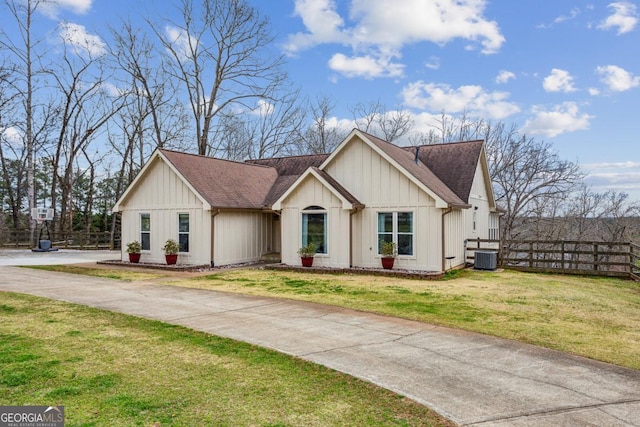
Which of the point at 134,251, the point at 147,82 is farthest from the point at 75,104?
the point at 134,251

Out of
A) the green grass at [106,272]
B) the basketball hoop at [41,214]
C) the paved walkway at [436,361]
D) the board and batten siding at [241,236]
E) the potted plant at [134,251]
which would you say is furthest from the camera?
the basketball hoop at [41,214]

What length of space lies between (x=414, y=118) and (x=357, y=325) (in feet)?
102

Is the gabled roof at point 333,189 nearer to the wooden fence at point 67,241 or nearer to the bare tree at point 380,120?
the wooden fence at point 67,241

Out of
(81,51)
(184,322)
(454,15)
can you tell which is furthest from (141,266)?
(81,51)

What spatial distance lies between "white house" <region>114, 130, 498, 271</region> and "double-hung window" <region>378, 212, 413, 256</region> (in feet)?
0.12

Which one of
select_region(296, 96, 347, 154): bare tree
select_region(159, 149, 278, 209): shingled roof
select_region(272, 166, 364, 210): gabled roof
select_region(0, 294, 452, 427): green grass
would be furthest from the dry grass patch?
select_region(296, 96, 347, 154): bare tree

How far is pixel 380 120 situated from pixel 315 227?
74.6ft

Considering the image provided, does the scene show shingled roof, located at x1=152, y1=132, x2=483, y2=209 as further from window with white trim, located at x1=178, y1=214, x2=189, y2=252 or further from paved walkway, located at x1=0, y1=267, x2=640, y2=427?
paved walkway, located at x1=0, y1=267, x2=640, y2=427

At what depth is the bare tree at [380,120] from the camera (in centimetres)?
3691

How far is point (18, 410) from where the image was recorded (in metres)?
4.20

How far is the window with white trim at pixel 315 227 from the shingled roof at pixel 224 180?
2.95 m

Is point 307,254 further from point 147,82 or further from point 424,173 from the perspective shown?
point 147,82

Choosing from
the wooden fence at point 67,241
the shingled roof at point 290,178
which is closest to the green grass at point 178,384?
the shingled roof at point 290,178

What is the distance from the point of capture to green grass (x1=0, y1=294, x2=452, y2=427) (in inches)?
160
